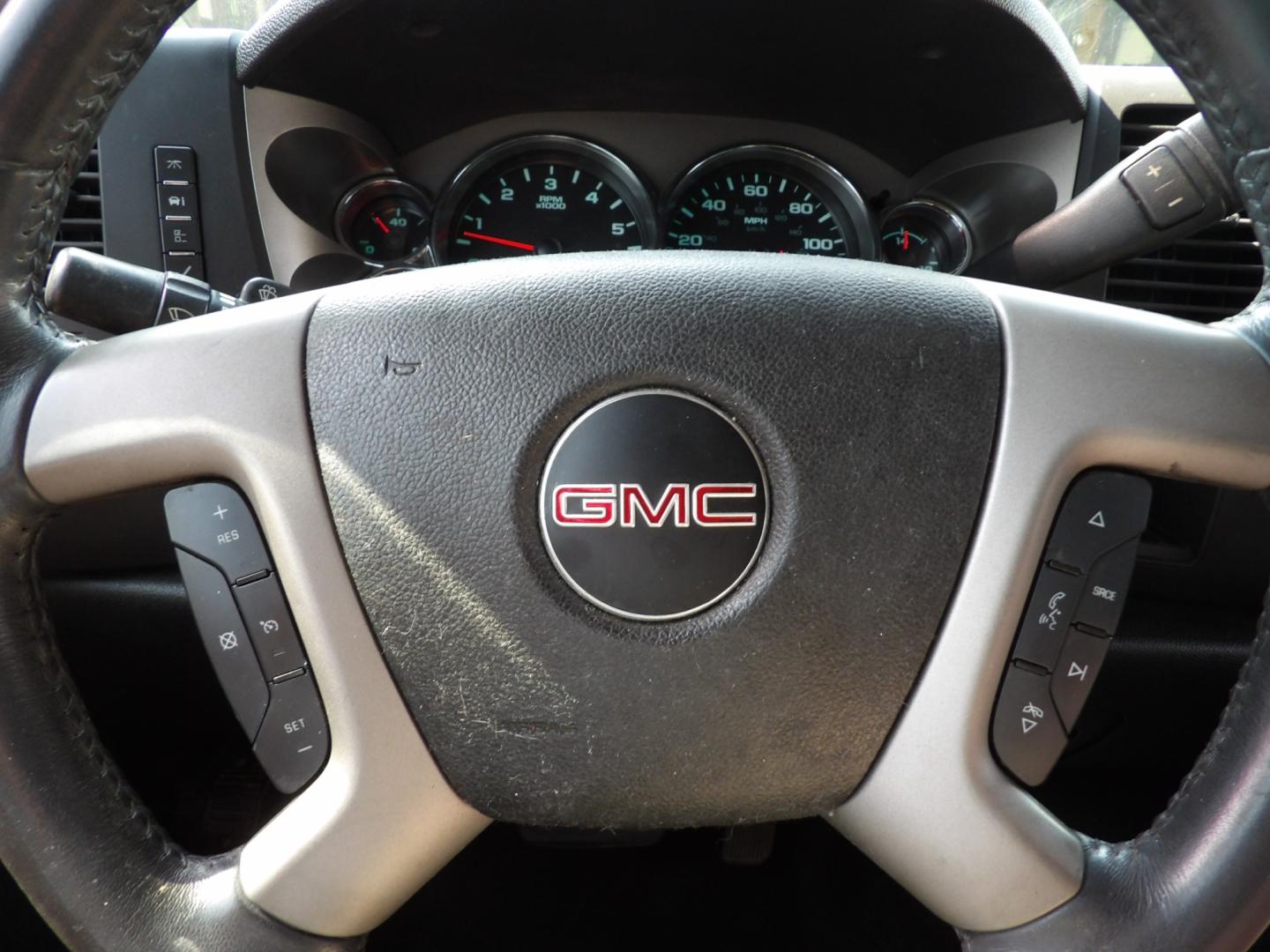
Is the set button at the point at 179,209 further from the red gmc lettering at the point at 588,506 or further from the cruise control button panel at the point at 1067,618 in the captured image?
the cruise control button panel at the point at 1067,618

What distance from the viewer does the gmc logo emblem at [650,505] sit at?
2.12ft

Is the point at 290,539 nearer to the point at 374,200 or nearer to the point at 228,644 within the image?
the point at 228,644

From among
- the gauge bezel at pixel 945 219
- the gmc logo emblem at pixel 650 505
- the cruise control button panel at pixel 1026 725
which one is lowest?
the cruise control button panel at pixel 1026 725

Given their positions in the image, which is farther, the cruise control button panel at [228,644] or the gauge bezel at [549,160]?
the gauge bezel at [549,160]

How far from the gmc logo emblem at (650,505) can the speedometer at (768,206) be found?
1.25m

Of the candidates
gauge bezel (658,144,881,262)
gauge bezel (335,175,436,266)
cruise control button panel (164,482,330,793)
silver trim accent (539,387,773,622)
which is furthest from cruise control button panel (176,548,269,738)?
gauge bezel (658,144,881,262)

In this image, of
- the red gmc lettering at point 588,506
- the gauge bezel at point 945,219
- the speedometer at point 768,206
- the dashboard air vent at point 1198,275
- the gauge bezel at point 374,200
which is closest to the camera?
the red gmc lettering at point 588,506

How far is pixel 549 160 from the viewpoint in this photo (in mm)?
1822

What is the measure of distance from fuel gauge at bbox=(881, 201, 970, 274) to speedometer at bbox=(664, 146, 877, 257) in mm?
49

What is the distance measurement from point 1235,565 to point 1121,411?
2.52 ft

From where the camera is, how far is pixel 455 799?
672 millimetres

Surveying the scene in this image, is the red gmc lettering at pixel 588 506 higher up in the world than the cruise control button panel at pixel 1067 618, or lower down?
higher up

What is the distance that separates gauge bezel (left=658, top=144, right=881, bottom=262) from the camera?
1830 mm

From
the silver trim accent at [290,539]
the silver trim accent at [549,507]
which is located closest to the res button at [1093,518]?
the silver trim accent at [549,507]
